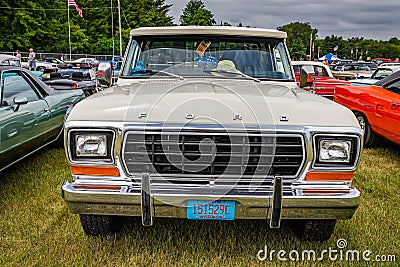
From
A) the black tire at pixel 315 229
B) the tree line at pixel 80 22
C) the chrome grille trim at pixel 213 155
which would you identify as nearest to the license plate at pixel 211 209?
the chrome grille trim at pixel 213 155

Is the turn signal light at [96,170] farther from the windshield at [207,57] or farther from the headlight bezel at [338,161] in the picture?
the windshield at [207,57]

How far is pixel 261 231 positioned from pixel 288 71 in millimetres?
1745

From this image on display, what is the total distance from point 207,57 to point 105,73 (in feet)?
3.95

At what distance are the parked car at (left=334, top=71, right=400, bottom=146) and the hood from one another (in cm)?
334

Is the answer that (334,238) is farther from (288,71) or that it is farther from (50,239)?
(50,239)

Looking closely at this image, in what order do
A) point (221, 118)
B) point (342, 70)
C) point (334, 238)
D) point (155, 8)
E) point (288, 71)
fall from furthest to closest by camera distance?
1. point (155, 8)
2. point (342, 70)
3. point (288, 71)
4. point (334, 238)
5. point (221, 118)

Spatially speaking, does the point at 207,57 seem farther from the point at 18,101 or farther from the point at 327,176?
the point at 18,101

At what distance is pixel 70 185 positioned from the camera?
9.86 ft

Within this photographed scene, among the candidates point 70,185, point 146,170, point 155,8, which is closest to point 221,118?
point 146,170

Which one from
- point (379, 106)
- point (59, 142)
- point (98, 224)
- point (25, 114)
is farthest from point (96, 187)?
point (379, 106)

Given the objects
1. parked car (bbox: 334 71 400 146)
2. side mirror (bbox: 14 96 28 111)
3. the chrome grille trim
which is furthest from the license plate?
parked car (bbox: 334 71 400 146)

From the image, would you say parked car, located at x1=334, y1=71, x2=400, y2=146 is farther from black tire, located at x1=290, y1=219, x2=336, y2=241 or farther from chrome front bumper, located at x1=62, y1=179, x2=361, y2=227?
chrome front bumper, located at x1=62, y1=179, x2=361, y2=227

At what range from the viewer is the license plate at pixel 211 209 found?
114 inches

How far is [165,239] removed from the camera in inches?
145
